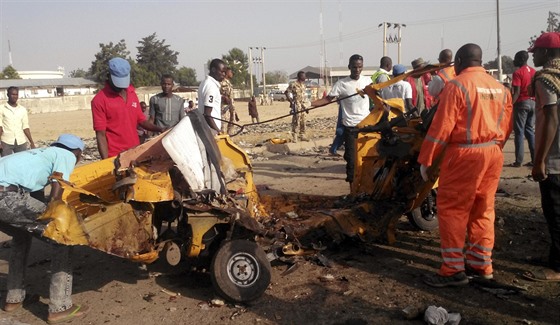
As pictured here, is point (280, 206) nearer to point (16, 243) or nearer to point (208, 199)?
point (208, 199)

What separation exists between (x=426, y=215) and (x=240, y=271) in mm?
2818

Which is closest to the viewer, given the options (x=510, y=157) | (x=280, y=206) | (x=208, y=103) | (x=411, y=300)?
(x=411, y=300)

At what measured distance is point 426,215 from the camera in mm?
5961

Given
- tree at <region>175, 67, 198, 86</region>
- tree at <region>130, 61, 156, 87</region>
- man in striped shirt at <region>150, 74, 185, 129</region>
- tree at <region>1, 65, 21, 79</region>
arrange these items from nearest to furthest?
man in striped shirt at <region>150, 74, 185, 129</region> → tree at <region>130, 61, 156, 87</region> → tree at <region>1, 65, 21, 79</region> → tree at <region>175, 67, 198, 86</region>

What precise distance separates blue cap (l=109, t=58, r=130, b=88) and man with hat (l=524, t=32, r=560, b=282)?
4.22 m

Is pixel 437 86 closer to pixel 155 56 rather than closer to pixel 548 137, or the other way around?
pixel 548 137

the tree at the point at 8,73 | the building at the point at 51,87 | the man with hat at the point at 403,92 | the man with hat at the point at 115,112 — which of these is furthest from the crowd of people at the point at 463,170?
the tree at the point at 8,73

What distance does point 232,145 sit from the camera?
500cm

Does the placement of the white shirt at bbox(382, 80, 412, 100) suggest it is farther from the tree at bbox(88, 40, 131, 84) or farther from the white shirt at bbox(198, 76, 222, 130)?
the tree at bbox(88, 40, 131, 84)

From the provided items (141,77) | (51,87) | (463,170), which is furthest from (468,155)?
(141,77)

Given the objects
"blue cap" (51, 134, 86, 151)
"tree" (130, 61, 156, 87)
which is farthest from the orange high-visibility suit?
"tree" (130, 61, 156, 87)

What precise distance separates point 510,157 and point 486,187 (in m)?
7.29

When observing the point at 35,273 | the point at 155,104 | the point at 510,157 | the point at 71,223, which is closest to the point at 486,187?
the point at 71,223

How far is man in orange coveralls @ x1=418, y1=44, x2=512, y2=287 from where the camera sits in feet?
13.3
